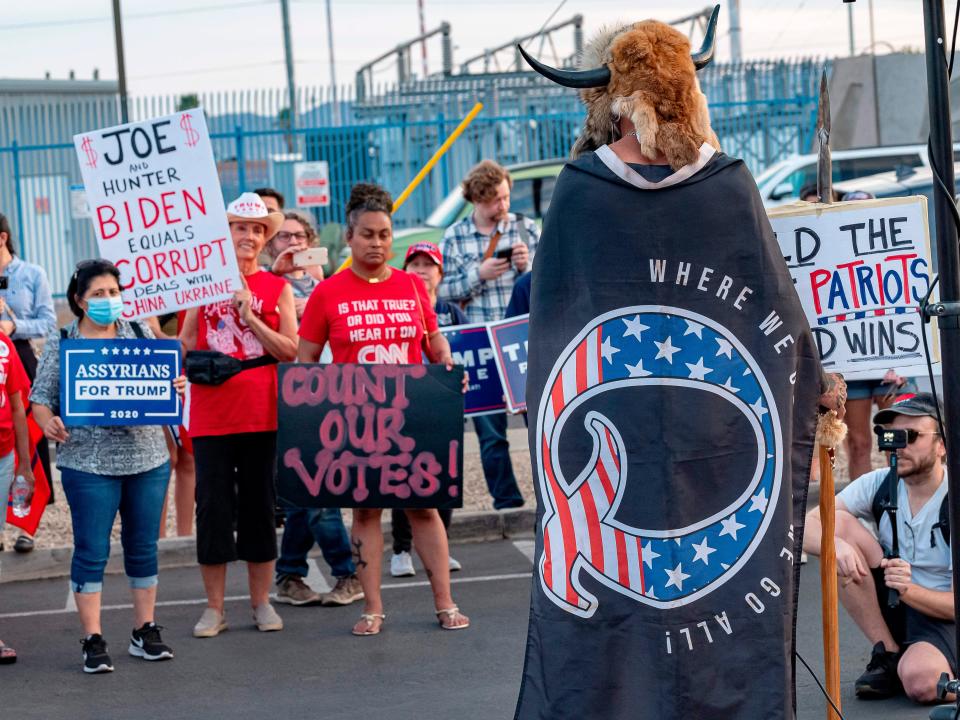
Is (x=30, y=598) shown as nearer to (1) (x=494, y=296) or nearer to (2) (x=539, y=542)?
(1) (x=494, y=296)

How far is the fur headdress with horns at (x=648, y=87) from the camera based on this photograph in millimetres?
4020

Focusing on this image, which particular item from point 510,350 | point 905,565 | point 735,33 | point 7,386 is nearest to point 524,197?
point 510,350

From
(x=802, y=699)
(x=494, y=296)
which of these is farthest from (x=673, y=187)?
(x=494, y=296)

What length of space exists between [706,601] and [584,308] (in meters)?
0.88

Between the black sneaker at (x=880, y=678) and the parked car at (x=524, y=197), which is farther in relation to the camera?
the parked car at (x=524, y=197)

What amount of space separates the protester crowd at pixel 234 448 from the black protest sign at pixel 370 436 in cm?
12

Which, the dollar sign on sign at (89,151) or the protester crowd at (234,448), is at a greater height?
the dollar sign on sign at (89,151)

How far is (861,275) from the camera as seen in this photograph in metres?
5.09

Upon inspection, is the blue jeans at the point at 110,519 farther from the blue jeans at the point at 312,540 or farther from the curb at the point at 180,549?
the curb at the point at 180,549

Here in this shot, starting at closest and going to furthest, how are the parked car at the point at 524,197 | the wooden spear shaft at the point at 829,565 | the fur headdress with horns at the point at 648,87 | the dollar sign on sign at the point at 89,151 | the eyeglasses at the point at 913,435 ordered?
1. the fur headdress with horns at the point at 648,87
2. the wooden spear shaft at the point at 829,565
3. the eyeglasses at the point at 913,435
4. the dollar sign on sign at the point at 89,151
5. the parked car at the point at 524,197

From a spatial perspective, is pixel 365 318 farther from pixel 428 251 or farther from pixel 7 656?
pixel 7 656

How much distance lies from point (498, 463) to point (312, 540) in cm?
177

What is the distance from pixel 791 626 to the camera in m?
4.20

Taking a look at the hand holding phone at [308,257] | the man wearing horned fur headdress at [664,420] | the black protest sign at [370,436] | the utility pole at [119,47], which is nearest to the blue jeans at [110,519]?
the black protest sign at [370,436]
